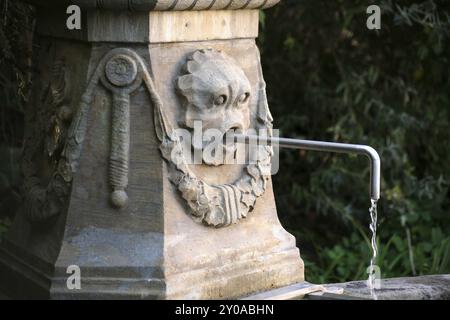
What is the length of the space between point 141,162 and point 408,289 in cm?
101

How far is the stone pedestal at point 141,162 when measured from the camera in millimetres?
2637

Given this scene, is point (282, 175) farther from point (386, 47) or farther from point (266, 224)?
point (266, 224)

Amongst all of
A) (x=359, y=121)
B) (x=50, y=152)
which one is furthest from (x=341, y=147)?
(x=359, y=121)

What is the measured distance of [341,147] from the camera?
2.69 meters

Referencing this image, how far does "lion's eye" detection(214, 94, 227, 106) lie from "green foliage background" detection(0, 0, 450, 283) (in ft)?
5.06

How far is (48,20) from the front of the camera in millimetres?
2852

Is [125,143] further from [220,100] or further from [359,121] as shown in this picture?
[359,121]

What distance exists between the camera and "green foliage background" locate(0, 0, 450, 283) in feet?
14.2

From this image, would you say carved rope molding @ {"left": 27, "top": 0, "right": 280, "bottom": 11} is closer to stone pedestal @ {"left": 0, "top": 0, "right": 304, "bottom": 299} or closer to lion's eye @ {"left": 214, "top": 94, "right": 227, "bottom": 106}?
stone pedestal @ {"left": 0, "top": 0, "right": 304, "bottom": 299}

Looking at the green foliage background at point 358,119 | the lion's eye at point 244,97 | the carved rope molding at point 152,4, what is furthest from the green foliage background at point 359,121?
the carved rope molding at point 152,4

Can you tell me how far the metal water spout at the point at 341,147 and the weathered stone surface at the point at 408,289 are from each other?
1.39 feet

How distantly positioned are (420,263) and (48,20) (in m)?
2.07

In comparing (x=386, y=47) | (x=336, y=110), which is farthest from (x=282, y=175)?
(x=386, y=47)
